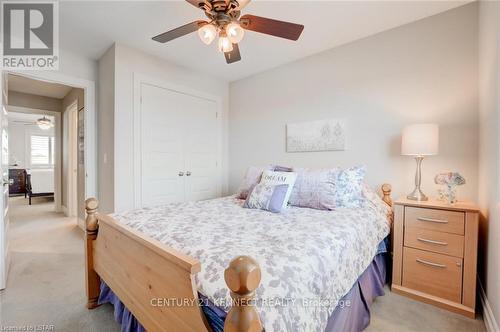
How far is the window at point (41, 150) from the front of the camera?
7391mm

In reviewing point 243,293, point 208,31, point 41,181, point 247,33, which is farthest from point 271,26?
point 41,181

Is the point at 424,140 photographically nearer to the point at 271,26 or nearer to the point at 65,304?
the point at 271,26

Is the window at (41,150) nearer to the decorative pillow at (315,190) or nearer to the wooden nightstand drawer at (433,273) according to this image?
the decorative pillow at (315,190)

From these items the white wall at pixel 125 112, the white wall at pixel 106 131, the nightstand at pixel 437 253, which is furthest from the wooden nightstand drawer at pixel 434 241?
the white wall at pixel 106 131

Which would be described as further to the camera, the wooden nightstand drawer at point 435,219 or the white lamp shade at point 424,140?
the white lamp shade at point 424,140

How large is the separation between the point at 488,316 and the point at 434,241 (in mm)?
503

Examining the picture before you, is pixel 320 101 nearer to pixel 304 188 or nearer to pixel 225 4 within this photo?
pixel 304 188

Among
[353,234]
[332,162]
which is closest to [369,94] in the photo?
[332,162]

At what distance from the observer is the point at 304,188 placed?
7.00 ft

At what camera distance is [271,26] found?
1579 millimetres

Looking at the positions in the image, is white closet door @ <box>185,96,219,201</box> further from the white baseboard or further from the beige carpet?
the white baseboard

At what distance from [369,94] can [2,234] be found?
3.64m

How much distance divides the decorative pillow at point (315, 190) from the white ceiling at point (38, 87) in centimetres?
419

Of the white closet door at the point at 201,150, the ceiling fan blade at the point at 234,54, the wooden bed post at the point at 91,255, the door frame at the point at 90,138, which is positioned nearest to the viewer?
the wooden bed post at the point at 91,255
